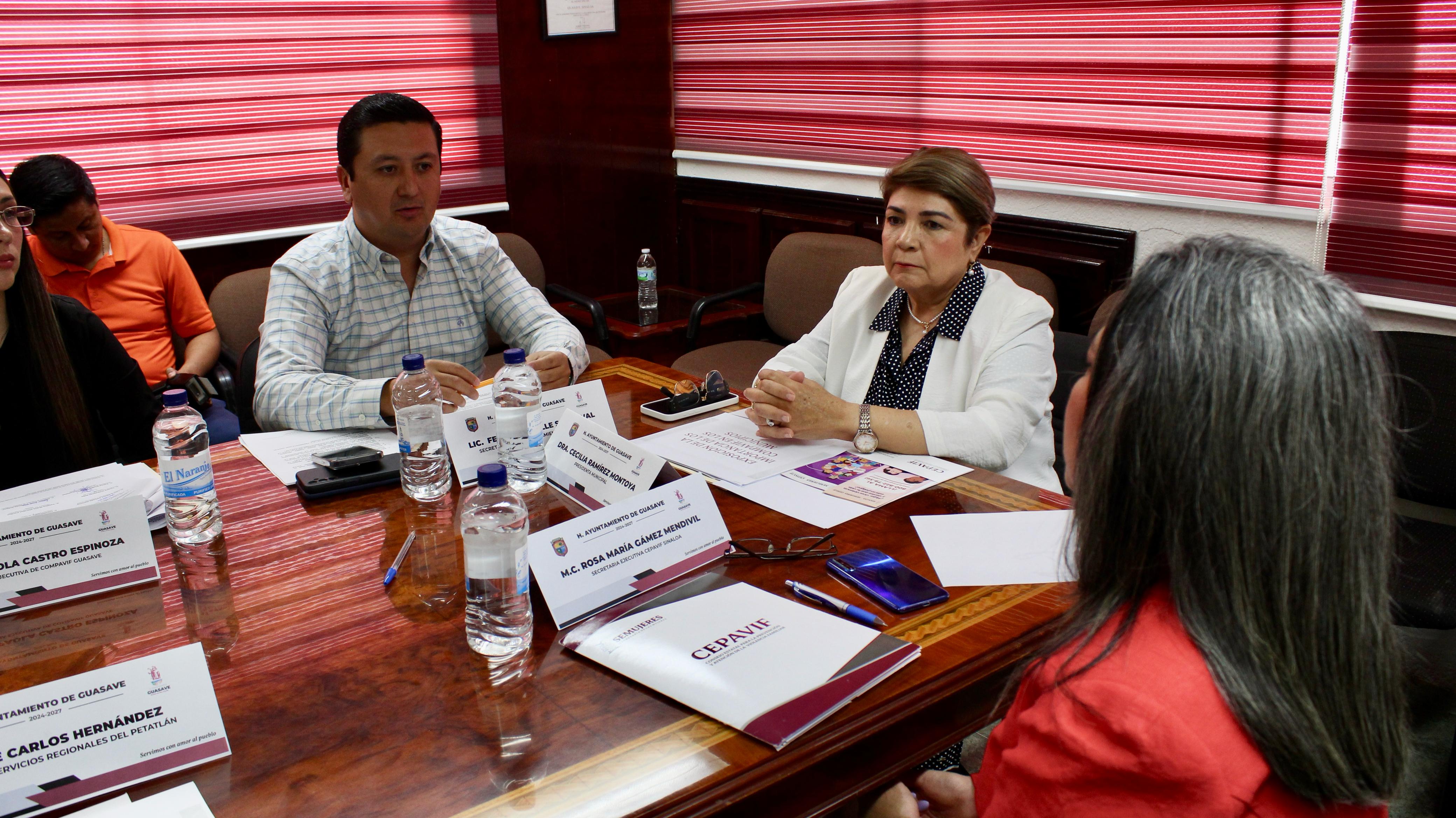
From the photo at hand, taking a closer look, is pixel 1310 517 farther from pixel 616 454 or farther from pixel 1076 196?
pixel 1076 196

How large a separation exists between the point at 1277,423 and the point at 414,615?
1.07 meters

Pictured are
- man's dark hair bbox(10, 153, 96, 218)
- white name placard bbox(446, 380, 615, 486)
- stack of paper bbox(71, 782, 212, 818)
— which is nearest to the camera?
stack of paper bbox(71, 782, 212, 818)

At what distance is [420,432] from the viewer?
192 cm

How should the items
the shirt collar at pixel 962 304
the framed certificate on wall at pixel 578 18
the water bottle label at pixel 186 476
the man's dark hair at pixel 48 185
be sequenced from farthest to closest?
the framed certificate on wall at pixel 578 18, the man's dark hair at pixel 48 185, the shirt collar at pixel 962 304, the water bottle label at pixel 186 476

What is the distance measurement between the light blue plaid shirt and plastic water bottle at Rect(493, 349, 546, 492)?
393 mm

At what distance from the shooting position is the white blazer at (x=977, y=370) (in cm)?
204

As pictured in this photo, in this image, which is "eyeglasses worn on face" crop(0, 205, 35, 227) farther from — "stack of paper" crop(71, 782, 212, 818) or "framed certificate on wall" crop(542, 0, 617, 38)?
"framed certificate on wall" crop(542, 0, 617, 38)

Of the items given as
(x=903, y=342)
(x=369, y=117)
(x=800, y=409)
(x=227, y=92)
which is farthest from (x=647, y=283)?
(x=800, y=409)

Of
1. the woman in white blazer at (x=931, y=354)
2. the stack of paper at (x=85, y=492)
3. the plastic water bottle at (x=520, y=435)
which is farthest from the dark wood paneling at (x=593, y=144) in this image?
the stack of paper at (x=85, y=492)

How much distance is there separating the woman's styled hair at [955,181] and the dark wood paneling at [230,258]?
2.68m

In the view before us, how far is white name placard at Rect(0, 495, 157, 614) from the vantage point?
1404 mm

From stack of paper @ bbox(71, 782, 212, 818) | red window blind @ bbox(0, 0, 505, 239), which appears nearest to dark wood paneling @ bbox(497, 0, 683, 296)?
red window blind @ bbox(0, 0, 505, 239)

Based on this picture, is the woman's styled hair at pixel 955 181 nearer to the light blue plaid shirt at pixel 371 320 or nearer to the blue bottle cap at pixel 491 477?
the light blue plaid shirt at pixel 371 320

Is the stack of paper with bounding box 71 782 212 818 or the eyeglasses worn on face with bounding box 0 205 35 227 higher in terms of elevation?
the eyeglasses worn on face with bounding box 0 205 35 227
